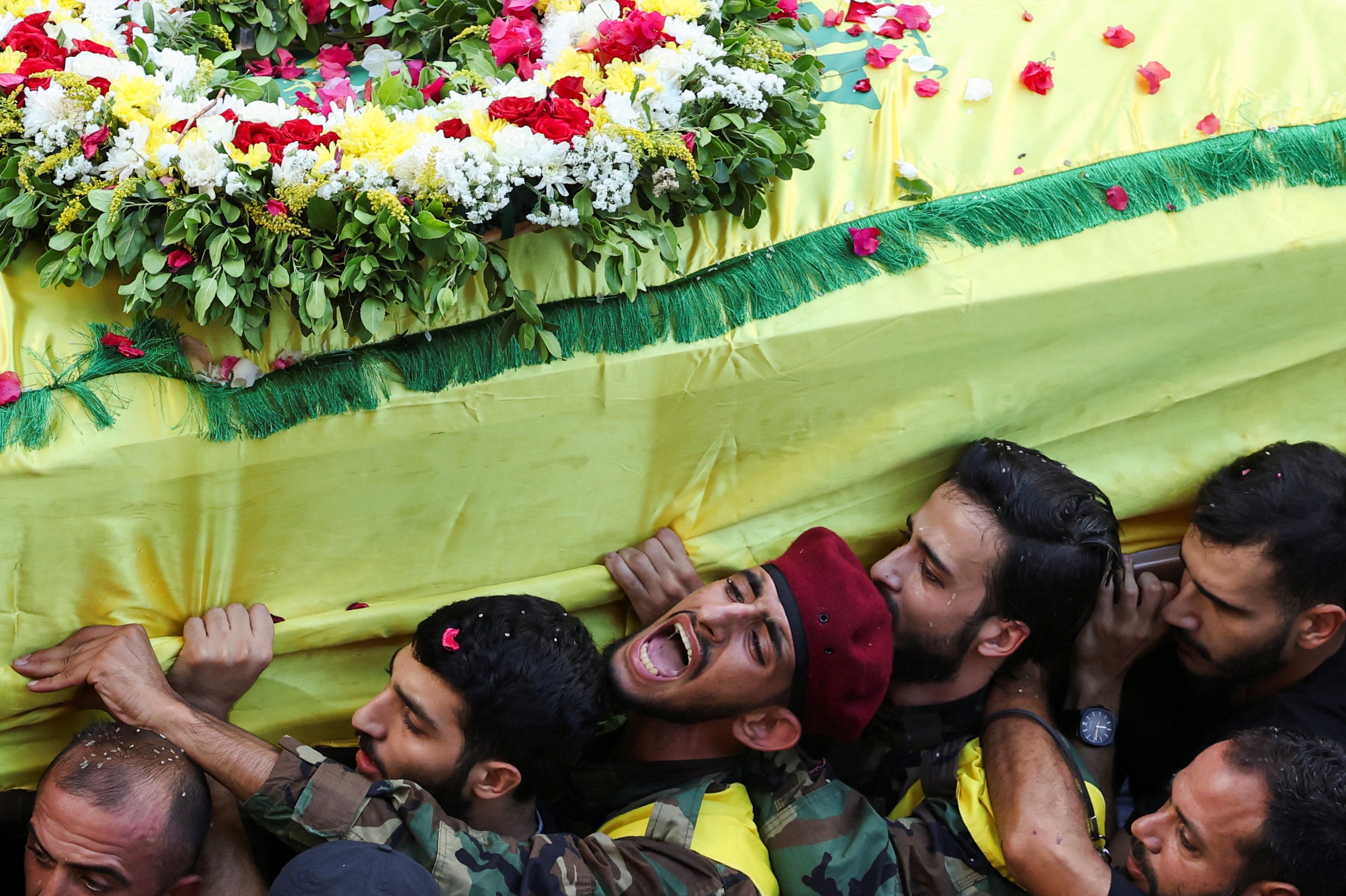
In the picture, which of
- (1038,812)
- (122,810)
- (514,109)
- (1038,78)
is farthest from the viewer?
(1038,78)

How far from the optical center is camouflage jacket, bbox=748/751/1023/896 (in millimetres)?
A: 2232

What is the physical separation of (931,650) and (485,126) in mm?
1444

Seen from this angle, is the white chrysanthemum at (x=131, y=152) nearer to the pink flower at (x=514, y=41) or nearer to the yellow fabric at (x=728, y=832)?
the pink flower at (x=514, y=41)

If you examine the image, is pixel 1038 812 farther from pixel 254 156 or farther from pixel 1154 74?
pixel 254 156

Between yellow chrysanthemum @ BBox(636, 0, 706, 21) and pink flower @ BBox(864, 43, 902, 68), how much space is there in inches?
20.7

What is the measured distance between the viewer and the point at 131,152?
2.02 metres

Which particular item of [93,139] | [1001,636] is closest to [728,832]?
[1001,636]

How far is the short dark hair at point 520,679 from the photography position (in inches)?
85.8

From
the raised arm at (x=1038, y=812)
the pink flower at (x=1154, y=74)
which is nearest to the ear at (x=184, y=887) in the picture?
the raised arm at (x=1038, y=812)

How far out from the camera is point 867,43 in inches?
107

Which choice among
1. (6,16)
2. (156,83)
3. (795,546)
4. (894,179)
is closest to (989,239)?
(894,179)

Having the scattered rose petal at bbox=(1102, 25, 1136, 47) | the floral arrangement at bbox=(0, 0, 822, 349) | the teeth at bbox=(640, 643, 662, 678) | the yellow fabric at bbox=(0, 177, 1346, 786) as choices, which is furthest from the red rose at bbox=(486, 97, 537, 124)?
the scattered rose petal at bbox=(1102, 25, 1136, 47)

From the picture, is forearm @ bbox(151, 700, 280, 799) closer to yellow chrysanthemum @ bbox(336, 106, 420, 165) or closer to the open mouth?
the open mouth

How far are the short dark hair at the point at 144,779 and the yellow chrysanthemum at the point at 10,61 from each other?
119 cm
